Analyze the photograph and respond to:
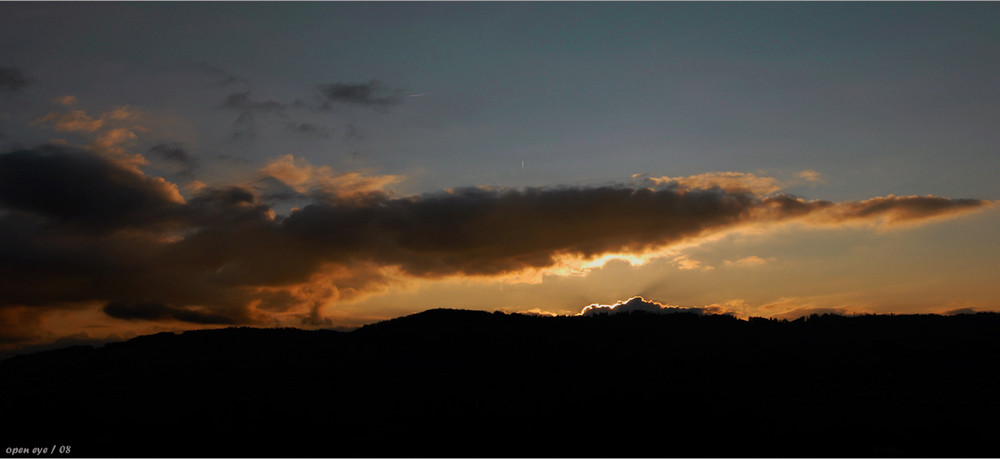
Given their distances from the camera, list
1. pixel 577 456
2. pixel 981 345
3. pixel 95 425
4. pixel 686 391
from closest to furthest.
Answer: pixel 577 456
pixel 95 425
pixel 686 391
pixel 981 345

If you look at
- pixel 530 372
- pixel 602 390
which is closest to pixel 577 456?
pixel 602 390

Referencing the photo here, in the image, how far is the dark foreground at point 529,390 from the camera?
30.4 metres

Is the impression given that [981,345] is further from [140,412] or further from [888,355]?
[140,412]

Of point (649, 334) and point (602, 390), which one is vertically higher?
point (649, 334)

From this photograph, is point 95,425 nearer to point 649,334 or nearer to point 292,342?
point 292,342

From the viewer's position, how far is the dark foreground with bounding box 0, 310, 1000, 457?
1198 inches

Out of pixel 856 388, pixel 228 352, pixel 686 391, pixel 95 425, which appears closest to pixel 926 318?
pixel 856 388

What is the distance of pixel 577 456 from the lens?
28.4 meters

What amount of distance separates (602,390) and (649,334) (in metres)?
15.9

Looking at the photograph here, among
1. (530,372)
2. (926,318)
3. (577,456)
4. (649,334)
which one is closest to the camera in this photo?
(577,456)

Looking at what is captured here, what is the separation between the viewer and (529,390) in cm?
3906

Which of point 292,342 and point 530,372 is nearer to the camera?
point 530,372

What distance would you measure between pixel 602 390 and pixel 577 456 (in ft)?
32.5

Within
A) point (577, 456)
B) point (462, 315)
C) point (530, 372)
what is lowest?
point (577, 456)
